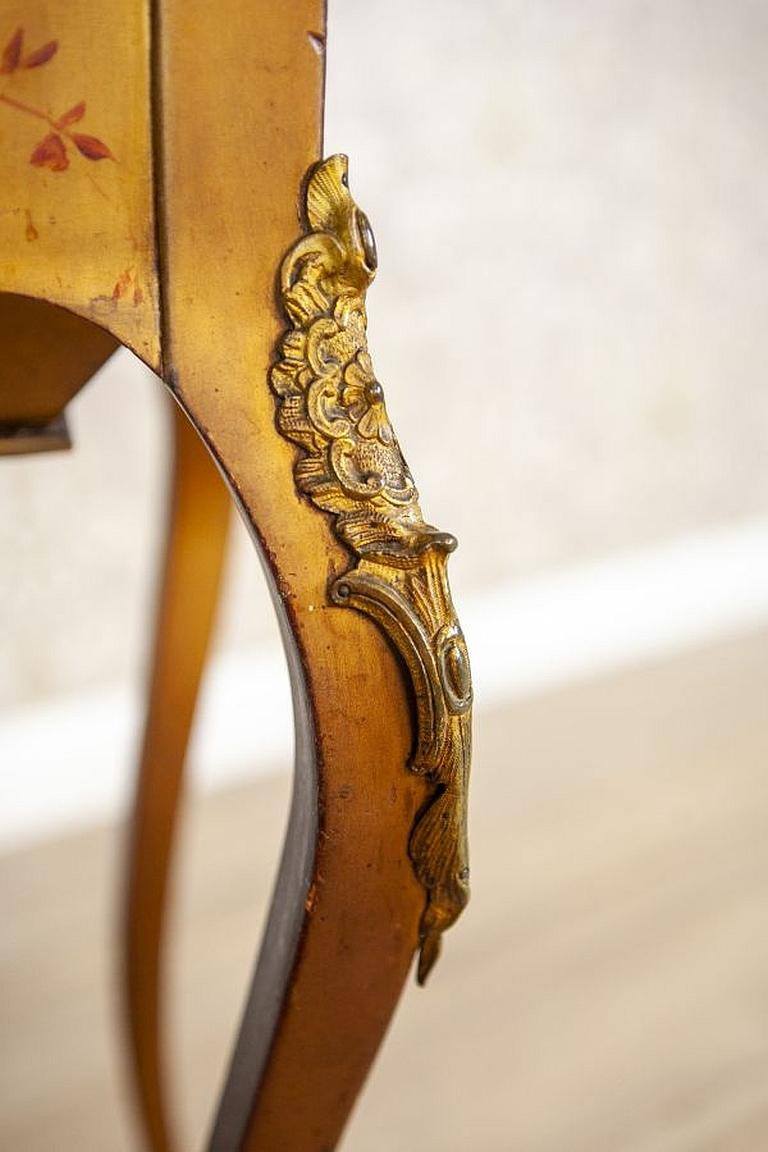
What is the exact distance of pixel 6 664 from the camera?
1599 millimetres

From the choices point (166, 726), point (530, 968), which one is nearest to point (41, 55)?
point (166, 726)

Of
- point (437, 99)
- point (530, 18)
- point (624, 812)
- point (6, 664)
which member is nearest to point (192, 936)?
point (6, 664)

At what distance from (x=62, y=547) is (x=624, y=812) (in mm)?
733

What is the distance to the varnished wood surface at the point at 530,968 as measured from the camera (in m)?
1.11

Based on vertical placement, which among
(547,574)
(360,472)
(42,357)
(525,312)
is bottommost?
(360,472)

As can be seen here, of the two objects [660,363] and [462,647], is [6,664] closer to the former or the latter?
[660,363]

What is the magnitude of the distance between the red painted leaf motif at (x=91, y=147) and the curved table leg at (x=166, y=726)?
20.1 inches

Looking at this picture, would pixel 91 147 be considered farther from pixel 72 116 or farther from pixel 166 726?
pixel 166 726

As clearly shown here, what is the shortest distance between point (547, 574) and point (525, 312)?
1.30 feet

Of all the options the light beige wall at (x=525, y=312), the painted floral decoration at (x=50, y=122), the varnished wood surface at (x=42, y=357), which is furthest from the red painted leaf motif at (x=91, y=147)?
the light beige wall at (x=525, y=312)

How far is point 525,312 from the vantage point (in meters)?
1.89

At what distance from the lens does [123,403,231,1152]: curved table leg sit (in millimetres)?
913

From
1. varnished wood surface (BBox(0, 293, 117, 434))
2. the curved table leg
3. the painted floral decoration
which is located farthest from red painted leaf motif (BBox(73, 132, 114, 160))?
the curved table leg

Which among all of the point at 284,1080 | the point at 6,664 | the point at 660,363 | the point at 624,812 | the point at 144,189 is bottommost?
the point at 284,1080
